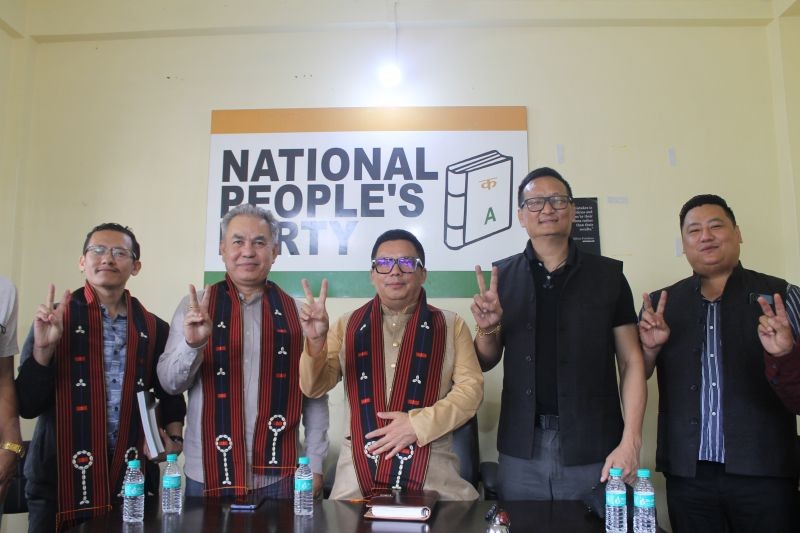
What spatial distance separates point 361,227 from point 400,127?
0.64 m

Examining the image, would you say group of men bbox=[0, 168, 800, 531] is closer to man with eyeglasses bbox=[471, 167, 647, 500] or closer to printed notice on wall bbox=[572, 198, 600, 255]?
man with eyeglasses bbox=[471, 167, 647, 500]

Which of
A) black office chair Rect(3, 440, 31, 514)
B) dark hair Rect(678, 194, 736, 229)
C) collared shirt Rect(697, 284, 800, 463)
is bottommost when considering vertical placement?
black office chair Rect(3, 440, 31, 514)

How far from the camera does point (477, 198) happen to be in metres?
3.54

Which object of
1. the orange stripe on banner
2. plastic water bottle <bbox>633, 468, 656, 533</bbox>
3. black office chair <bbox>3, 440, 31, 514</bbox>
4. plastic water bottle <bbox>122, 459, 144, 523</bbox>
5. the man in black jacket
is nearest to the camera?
plastic water bottle <bbox>633, 468, 656, 533</bbox>

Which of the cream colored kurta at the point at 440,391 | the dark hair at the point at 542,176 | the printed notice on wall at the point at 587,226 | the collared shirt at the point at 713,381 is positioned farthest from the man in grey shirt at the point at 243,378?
the printed notice on wall at the point at 587,226

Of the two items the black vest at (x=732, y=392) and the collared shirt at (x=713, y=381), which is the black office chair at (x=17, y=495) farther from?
the collared shirt at (x=713, y=381)

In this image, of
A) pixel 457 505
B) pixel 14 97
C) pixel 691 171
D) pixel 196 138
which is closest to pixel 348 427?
pixel 457 505

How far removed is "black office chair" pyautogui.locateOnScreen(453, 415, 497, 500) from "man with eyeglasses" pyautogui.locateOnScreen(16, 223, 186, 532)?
1182 millimetres

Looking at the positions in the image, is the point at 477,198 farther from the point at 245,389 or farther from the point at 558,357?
the point at 245,389

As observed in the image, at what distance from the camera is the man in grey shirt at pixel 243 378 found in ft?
7.35

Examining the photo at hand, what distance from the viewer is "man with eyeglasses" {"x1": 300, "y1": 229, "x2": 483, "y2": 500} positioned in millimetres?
2107

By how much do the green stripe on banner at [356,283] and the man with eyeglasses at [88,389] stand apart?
42.7 inches

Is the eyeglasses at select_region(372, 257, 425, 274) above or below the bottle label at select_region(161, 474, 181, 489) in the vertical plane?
above

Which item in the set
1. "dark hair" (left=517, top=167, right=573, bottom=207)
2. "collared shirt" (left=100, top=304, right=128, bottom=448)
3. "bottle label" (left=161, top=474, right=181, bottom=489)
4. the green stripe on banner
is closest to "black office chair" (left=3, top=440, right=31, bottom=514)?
"collared shirt" (left=100, top=304, right=128, bottom=448)
